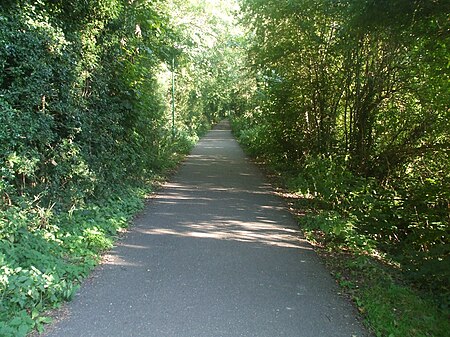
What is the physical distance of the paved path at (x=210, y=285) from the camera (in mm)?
3842

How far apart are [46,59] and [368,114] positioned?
24.8 ft

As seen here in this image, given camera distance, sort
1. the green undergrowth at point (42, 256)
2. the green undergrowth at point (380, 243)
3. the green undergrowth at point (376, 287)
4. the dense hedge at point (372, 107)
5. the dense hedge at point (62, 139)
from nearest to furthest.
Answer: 1. the green undergrowth at point (42, 256)
2. the green undergrowth at point (376, 287)
3. the green undergrowth at point (380, 243)
4. the dense hedge at point (62, 139)
5. the dense hedge at point (372, 107)

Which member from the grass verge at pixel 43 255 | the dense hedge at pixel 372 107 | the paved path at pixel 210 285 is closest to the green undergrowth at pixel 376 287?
the paved path at pixel 210 285

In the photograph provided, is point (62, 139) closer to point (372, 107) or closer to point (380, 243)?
point (380, 243)

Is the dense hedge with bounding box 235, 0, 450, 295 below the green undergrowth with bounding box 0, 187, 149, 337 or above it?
above

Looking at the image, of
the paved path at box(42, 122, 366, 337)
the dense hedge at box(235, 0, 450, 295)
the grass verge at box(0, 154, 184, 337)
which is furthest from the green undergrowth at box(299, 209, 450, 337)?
the grass verge at box(0, 154, 184, 337)

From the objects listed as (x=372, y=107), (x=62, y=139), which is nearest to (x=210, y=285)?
(x=62, y=139)

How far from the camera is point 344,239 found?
6.42 m

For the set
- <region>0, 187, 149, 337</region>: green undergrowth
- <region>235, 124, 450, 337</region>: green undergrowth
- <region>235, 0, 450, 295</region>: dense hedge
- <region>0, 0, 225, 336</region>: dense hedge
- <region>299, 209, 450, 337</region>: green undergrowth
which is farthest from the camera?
A: <region>235, 0, 450, 295</region>: dense hedge

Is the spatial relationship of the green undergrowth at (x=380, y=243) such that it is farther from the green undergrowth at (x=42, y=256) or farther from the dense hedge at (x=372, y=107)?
the green undergrowth at (x=42, y=256)

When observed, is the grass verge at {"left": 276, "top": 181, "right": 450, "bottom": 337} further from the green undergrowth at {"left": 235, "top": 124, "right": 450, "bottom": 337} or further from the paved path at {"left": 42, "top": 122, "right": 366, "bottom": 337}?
the paved path at {"left": 42, "top": 122, "right": 366, "bottom": 337}

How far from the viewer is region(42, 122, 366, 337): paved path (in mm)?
3842

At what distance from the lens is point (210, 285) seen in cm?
475

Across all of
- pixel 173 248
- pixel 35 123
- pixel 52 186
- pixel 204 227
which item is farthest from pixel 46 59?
pixel 204 227
